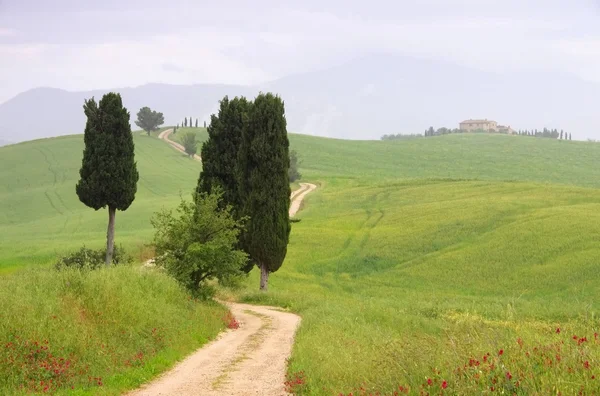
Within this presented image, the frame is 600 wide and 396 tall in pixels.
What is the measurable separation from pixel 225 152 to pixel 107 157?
7971mm

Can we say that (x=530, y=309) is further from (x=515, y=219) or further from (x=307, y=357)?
(x=515, y=219)

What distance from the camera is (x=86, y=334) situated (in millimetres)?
16359

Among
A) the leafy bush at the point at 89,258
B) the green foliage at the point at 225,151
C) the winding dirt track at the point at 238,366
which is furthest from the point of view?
the green foliage at the point at 225,151

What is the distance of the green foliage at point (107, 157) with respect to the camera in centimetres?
4253

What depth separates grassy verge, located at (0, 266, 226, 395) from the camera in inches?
566

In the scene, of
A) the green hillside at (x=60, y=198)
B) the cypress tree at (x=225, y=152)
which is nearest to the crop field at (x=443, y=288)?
the cypress tree at (x=225, y=152)

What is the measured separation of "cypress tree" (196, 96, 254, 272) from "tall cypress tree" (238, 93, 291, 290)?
2309mm

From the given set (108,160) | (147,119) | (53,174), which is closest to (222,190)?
(108,160)

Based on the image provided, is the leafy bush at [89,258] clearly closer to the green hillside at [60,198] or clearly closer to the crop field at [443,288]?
the green hillside at [60,198]

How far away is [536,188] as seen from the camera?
77438mm

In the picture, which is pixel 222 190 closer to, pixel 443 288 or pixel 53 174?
pixel 443 288

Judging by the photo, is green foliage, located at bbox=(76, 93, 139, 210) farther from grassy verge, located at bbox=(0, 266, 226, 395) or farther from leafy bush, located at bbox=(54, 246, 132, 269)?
grassy verge, located at bbox=(0, 266, 226, 395)

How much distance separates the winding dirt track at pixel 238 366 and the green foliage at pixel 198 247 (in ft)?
10.6

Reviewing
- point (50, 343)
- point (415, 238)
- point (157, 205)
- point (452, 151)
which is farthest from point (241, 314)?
point (452, 151)
